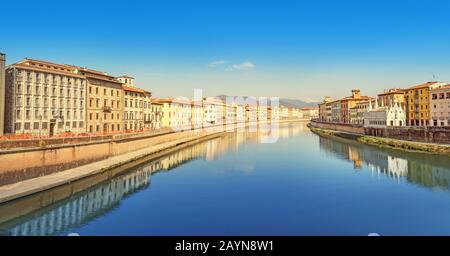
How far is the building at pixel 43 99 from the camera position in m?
33.4

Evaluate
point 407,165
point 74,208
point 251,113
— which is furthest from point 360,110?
point 251,113

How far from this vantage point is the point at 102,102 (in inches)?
1823

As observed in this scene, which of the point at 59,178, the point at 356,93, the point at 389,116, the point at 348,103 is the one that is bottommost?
the point at 59,178

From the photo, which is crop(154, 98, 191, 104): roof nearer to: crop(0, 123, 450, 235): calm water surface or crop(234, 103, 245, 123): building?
crop(0, 123, 450, 235): calm water surface

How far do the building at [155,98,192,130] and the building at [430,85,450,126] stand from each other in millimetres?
55117

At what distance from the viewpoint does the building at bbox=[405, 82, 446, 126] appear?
212 ft

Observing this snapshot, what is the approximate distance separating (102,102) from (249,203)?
109 ft

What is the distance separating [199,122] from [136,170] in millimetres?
63297

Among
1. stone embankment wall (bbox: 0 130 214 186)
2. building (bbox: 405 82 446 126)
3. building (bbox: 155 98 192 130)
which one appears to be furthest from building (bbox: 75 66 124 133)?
building (bbox: 405 82 446 126)

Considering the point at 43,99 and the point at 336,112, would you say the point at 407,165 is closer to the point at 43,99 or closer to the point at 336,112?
the point at 43,99

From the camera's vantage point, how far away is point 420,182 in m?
29.4

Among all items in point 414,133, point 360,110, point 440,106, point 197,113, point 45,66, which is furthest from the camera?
point 197,113

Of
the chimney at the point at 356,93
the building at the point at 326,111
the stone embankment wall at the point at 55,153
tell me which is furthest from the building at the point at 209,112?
Result: the stone embankment wall at the point at 55,153
